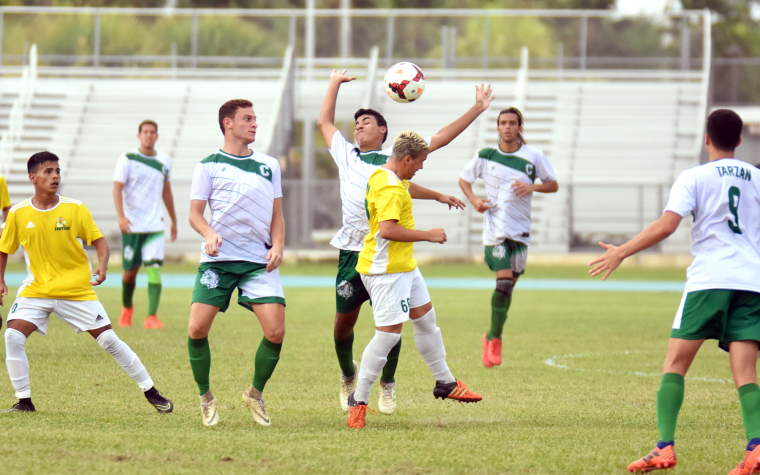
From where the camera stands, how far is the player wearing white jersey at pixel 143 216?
11.2m

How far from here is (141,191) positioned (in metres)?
11.4

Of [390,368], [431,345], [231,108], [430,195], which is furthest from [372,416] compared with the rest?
[231,108]

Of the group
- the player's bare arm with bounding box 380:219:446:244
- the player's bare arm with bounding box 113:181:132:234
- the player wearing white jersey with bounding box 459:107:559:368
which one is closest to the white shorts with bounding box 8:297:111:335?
the player's bare arm with bounding box 380:219:446:244

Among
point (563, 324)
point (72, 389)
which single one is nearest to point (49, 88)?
point (563, 324)


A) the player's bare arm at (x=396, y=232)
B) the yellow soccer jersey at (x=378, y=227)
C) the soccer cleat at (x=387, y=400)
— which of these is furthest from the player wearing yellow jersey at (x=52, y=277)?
the player's bare arm at (x=396, y=232)

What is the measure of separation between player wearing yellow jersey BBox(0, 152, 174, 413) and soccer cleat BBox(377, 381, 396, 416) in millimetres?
1484

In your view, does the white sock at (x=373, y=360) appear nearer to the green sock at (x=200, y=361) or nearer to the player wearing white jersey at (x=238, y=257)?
the player wearing white jersey at (x=238, y=257)

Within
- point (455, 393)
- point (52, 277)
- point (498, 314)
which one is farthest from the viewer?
point (498, 314)

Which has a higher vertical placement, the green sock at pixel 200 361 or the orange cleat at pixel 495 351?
the green sock at pixel 200 361

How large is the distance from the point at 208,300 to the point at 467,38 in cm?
2342

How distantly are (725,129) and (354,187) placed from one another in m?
2.60

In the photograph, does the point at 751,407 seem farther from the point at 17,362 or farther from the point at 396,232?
the point at 17,362

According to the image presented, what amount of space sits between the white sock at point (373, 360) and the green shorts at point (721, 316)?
74.6 inches

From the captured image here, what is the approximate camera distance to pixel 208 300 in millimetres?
6035
